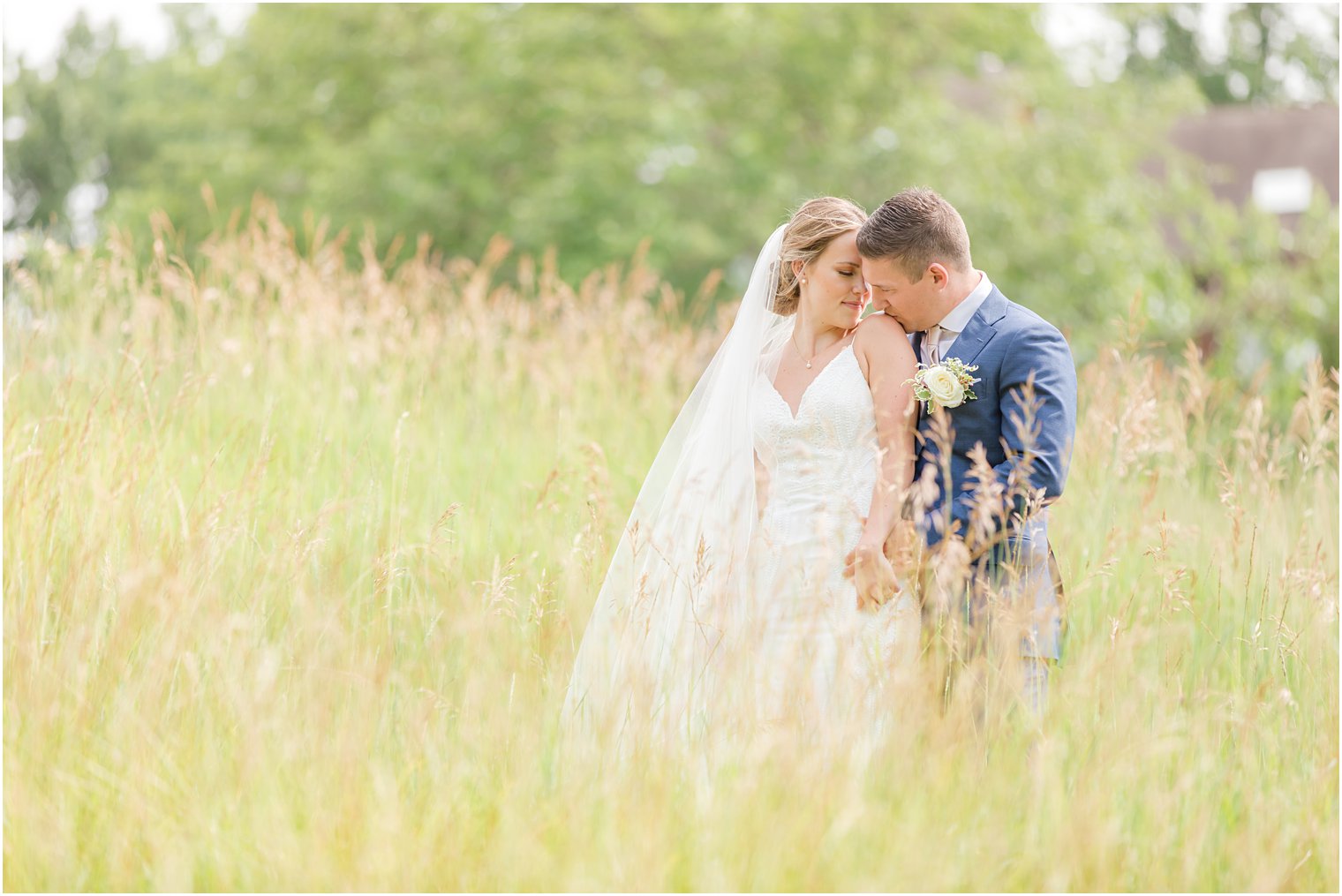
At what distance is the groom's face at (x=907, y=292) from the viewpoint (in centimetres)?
337

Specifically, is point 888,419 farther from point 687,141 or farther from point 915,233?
point 687,141

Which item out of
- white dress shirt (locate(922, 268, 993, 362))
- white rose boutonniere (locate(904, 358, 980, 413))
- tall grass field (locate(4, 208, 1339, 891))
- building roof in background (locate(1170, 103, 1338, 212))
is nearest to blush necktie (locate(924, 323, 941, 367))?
white dress shirt (locate(922, 268, 993, 362))

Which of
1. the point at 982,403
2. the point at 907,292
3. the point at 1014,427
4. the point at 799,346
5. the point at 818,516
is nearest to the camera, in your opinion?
the point at 1014,427

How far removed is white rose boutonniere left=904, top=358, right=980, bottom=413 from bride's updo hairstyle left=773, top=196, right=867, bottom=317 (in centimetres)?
59

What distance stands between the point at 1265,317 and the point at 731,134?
19.8 ft

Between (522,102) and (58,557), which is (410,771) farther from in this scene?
(522,102)

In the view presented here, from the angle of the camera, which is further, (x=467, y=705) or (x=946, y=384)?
(x=946, y=384)

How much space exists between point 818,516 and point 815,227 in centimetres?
89

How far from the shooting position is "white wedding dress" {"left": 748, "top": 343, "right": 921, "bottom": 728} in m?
3.10

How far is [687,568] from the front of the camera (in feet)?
11.8

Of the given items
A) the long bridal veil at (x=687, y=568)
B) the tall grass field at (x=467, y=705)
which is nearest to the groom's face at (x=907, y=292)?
the long bridal veil at (x=687, y=568)

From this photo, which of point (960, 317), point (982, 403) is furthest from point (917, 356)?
point (982, 403)

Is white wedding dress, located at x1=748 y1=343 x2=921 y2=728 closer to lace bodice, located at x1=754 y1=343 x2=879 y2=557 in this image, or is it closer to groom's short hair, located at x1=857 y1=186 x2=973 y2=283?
lace bodice, located at x1=754 y1=343 x2=879 y2=557

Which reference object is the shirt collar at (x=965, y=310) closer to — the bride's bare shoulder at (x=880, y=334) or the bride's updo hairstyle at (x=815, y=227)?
the bride's bare shoulder at (x=880, y=334)
